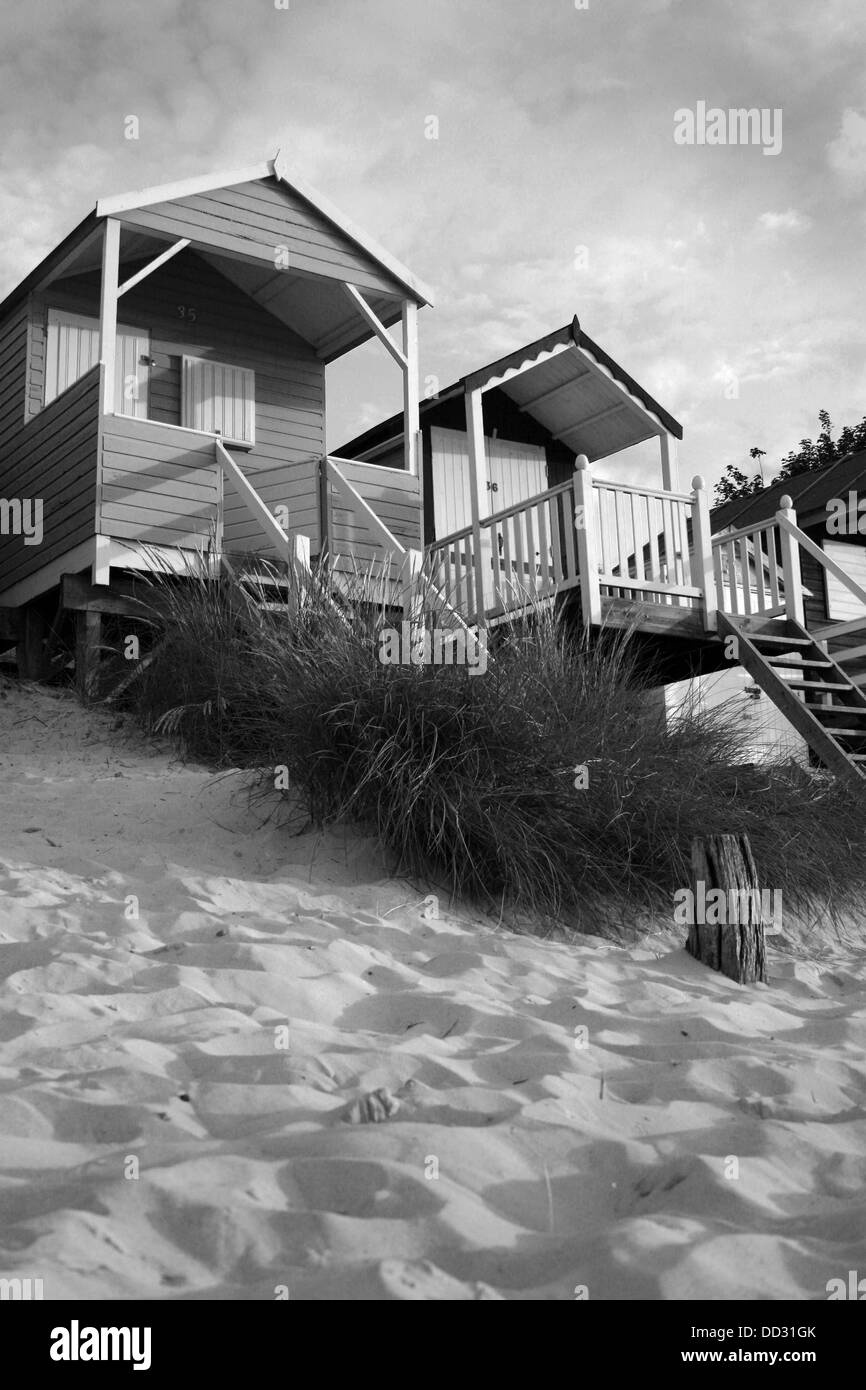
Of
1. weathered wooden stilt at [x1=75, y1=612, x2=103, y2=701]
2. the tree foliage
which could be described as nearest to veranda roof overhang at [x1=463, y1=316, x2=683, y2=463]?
weathered wooden stilt at [x1=75, y1=612, x2=103, y2=701]

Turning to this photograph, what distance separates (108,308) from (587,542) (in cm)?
493

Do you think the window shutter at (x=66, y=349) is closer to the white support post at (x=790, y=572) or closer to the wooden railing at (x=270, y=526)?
the wooden railing at (x=270, y=526)

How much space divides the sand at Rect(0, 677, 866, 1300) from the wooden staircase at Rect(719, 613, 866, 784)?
298 centimetres

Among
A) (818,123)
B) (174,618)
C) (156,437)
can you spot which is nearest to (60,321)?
(156,437)

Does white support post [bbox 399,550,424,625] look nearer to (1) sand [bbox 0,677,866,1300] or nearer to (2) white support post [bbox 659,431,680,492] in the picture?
(1) sand [bbox 0,677,866,1300]

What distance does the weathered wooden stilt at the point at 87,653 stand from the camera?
9.41 m

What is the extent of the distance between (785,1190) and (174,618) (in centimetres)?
663

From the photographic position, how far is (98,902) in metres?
4.68

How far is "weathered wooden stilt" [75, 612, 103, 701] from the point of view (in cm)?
941

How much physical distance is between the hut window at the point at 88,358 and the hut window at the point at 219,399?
0.48m
